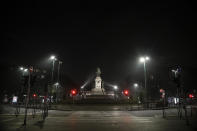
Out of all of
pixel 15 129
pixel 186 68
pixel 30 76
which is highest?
pixel 186 68

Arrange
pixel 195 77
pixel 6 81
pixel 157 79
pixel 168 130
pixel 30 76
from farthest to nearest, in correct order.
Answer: pixel 157 79 → pixel 195 77 → pixel 6 81 → pixel 30 76 → pixel 168 130

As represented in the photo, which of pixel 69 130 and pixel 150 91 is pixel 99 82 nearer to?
pixel 150 91

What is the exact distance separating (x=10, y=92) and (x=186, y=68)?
281 ft

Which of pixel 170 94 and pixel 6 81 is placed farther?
pixel 170 94

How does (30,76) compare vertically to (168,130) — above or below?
above

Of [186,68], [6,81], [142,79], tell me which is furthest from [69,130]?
[142,79]

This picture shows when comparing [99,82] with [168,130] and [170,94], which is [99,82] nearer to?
[170,94]

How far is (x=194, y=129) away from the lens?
13.3 m

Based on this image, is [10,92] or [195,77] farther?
[195,77]

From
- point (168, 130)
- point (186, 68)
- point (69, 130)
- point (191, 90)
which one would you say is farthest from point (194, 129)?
point (186, 68)

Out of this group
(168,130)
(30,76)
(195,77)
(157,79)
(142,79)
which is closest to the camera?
(168,130)

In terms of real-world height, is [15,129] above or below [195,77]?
below

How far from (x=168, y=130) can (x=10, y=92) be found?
76896 mm

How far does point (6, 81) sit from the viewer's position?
74.6 meters
